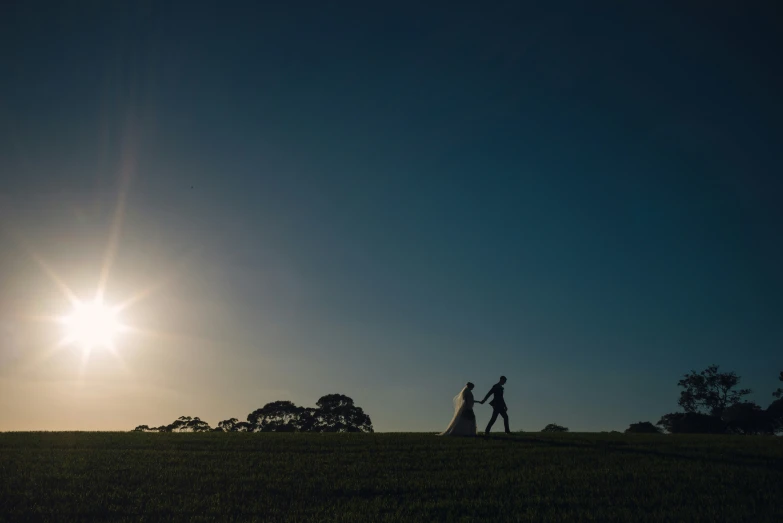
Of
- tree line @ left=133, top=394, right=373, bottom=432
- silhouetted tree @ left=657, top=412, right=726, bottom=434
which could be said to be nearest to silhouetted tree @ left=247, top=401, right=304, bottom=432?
tree line @ left=133, top=394, right=373, bottom=432

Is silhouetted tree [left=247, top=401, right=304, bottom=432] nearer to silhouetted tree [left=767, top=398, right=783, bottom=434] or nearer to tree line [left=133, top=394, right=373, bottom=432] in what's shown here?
tree line [left=133, top=394, right=373, bottom=432]

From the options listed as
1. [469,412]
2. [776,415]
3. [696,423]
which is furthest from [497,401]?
[776,415]

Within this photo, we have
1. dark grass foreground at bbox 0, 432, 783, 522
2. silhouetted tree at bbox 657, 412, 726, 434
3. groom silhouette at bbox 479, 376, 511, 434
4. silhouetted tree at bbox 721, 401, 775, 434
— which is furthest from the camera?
silhouetted tree at bbox 721, 401, 775, 434

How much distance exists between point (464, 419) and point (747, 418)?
60.2m

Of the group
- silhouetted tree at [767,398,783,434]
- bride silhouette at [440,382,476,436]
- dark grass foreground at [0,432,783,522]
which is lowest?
dark grass foreground at [0,432,783,522]

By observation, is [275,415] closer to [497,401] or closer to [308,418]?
[308,418]

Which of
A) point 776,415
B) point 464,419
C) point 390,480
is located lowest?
point 390,480

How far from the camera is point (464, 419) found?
30.6 meters

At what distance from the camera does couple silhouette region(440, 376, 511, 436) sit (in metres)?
29.8

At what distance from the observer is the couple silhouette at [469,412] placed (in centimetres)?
2984

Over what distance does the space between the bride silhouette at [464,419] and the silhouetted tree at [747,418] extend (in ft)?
174

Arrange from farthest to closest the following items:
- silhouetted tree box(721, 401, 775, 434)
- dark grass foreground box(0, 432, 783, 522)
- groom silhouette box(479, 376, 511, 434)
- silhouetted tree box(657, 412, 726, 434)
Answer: silhouetted tree box(721, 401, 775, 434), silhouetted tree box(657, 412, 726, 434), groom silhouette box(479, 376, 511, 434), dark grass foreground box(0, 432, 783, 522)

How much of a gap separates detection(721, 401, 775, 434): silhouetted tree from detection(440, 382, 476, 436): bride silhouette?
52930 mm

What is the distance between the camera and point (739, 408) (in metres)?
75.2
